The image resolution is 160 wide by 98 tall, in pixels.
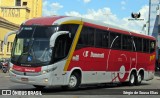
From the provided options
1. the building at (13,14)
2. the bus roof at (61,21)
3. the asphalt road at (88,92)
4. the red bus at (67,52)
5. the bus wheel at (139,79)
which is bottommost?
the asphalt road at (88,92)

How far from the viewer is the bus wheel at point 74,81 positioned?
20.3 meters

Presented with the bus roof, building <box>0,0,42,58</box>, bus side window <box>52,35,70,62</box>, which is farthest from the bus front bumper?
building <box>0,0,42,58</box>

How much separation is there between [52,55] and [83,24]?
3.20 meters

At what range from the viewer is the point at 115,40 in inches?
967

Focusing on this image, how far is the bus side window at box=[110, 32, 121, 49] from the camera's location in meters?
24.2

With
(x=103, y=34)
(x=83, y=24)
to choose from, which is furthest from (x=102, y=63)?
(x=83, y=24)

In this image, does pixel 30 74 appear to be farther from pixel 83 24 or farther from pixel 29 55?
pixel 83 24

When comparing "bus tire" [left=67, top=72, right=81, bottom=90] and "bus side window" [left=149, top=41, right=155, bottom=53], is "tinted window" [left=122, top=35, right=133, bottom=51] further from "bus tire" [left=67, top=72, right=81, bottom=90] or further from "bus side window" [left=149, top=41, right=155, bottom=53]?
"bus tire" [left=67, top=72, right=81, bottom=90]

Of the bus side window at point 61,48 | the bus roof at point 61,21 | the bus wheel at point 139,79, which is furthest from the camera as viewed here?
the bus wheel at point 139,79

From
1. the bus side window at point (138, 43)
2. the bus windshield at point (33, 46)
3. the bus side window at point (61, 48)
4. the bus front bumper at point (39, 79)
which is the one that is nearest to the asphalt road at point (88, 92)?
the bus front bumper at point (39, 79)

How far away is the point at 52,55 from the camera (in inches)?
746

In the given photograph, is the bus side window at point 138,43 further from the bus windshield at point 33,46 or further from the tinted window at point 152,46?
the bus windshield at point 33,46

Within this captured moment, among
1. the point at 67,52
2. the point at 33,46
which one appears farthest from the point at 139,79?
the point at 33,46

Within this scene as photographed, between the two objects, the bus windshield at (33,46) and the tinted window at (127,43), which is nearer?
the bus windshield at (33,46)
